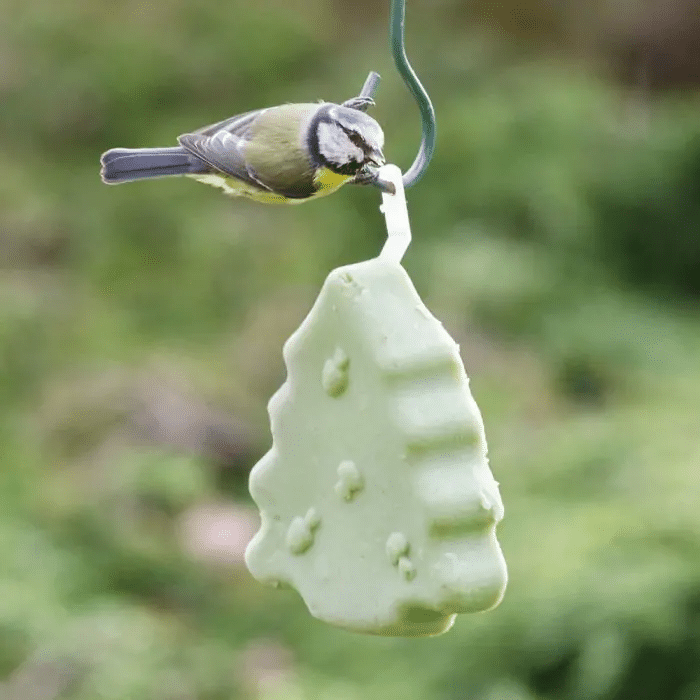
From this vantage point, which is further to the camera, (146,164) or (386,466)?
(146,164)

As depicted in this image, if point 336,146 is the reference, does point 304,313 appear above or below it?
above

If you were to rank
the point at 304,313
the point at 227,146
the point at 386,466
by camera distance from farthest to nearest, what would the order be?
the point at 304,313
the point at 227,146
the point at 386,466

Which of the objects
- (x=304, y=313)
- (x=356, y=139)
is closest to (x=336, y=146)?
(x=356, y=139)

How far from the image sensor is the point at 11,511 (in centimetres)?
248

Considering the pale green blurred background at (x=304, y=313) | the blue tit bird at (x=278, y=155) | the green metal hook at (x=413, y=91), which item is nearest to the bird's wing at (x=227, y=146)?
the blue tit bird at (x=278, y=155)

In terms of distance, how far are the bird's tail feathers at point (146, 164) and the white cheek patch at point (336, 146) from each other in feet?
0.37

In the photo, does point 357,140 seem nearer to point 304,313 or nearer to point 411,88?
point 411,88

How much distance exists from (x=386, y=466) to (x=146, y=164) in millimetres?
305

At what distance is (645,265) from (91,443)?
147 cm

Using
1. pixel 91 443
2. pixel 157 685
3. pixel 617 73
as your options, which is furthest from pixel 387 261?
pixel 617 73

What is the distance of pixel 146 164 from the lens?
94 centimetres

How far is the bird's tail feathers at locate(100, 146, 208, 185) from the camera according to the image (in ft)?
3.06

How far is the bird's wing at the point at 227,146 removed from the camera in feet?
2.97

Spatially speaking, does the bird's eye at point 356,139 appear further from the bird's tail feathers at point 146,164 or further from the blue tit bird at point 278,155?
the bird's tail feathers at point 146,164
